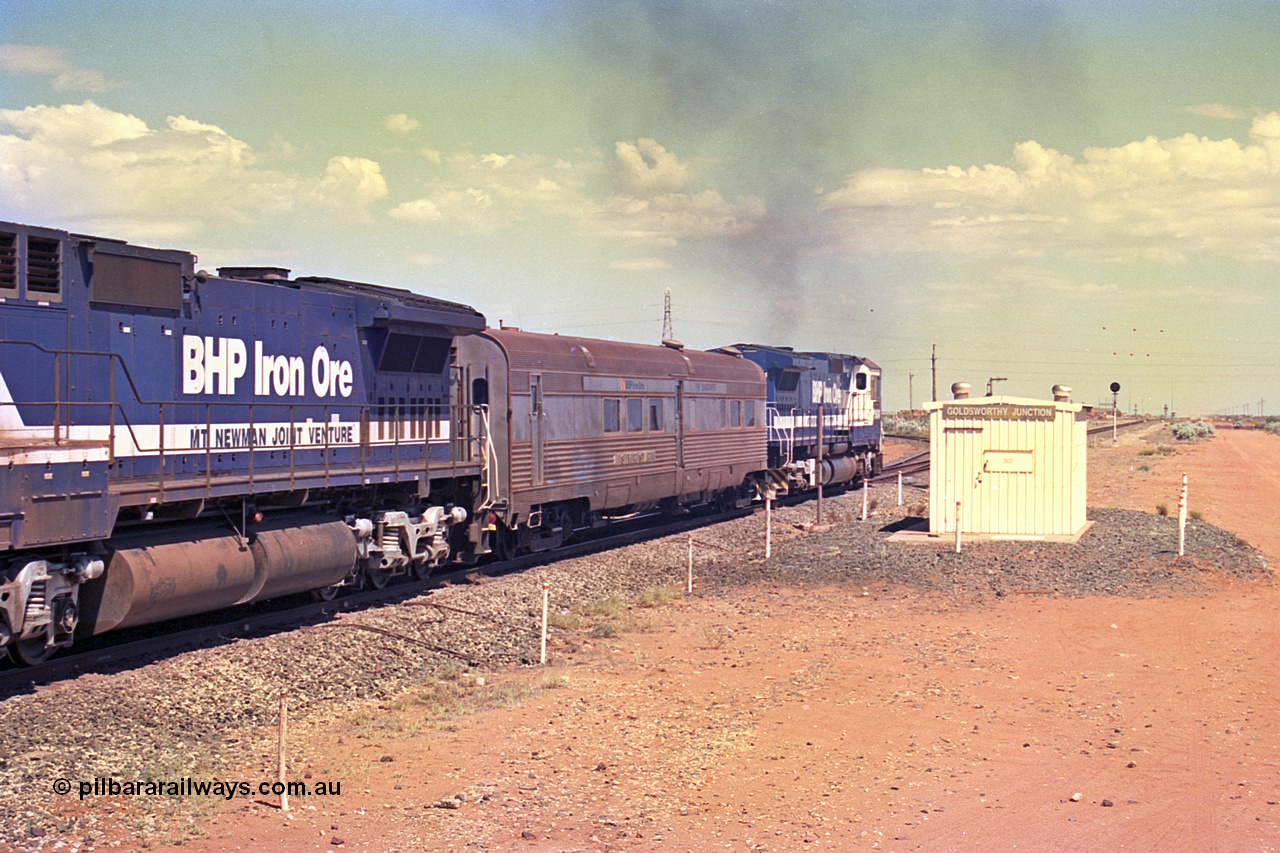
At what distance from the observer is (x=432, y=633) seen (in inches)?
551

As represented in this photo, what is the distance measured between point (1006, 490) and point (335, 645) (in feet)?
47.4

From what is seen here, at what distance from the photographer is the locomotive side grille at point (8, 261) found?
10867 millimetres

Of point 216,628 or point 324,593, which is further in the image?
point 324,593

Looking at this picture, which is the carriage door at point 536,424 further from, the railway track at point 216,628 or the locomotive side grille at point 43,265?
the locomotive side grille at point 43,265

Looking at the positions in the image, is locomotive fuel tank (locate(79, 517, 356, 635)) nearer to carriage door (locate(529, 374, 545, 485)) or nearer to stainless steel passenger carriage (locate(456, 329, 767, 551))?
stainless steel passenger carriage (locate(456, 329, 767, 551))

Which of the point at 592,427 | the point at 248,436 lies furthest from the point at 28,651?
the point at 592,427

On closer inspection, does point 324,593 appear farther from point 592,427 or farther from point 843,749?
point 843,749

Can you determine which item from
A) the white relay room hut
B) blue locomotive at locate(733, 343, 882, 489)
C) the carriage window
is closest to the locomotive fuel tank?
the carriage window

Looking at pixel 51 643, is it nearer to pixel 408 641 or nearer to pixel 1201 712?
pixel 408 641

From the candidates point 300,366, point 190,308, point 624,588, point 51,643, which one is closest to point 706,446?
point 624,588

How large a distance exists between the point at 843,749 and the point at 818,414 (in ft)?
66.7

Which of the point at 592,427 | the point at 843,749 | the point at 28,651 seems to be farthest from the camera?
the point at 592,427

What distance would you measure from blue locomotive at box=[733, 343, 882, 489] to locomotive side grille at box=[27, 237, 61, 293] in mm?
21539

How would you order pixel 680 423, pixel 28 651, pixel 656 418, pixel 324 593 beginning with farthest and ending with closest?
pixel 680 423 < pixel 656 418 < pixel 324 593 < pixel 28 651
